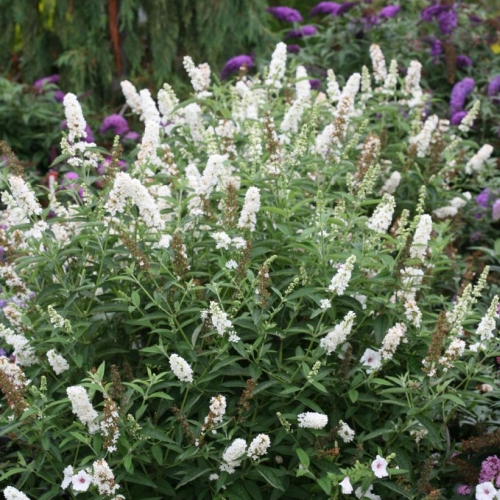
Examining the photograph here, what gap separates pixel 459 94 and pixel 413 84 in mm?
743

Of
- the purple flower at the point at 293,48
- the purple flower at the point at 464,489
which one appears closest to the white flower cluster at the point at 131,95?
the purple flower at the point at 464,489

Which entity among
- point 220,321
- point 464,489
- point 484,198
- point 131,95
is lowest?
point 464,489

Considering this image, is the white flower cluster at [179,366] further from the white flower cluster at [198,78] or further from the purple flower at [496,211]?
the purple flower at [496,211]

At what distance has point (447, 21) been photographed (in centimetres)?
584

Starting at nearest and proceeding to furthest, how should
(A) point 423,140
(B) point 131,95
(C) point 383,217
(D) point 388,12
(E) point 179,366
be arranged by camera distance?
(E) point 179,366 → (C) point 383,217 → (B) point 131,95 → (A) point 423,140 → (D) point 388,12

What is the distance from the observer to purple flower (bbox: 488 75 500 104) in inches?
209

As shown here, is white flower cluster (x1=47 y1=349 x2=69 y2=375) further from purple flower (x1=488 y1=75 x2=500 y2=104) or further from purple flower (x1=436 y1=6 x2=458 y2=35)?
purple flower (x1=436 y1=6 x2=458 y2=35)

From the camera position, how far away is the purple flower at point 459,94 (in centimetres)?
527

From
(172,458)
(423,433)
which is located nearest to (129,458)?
(172,458)

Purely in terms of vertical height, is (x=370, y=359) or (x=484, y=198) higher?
(x=370, y=359)

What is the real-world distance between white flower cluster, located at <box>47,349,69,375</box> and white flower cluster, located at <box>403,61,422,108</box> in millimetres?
2591

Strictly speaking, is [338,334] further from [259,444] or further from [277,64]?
[277,64]

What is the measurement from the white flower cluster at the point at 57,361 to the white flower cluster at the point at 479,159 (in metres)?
2.50

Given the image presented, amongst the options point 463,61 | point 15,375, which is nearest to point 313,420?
point 15,375
